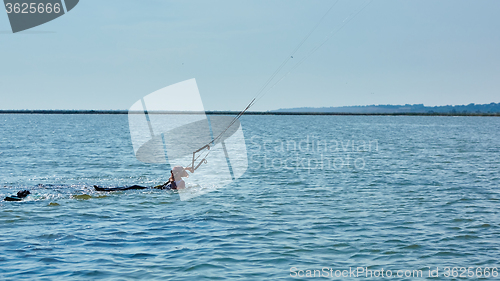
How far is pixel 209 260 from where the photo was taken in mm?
11789

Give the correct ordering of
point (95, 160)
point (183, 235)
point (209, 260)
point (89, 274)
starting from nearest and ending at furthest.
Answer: point (89, 274)
point (209, 260)
point (183, 235)
point (95, 160)

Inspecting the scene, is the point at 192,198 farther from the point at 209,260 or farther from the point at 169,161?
the point at 169,161

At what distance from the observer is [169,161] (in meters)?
38.5

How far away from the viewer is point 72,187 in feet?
75.4

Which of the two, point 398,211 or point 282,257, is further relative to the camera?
point 398,211

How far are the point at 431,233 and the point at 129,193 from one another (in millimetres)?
13191

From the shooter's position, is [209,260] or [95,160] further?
[95,160]

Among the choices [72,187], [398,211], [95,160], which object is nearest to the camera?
[398,211]

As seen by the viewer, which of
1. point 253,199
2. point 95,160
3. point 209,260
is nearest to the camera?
point 209,260

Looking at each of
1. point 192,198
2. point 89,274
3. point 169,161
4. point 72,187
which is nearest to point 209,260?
point 89,274

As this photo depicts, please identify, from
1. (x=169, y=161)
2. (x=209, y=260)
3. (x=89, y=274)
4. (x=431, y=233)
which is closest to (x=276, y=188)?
(x=431, y=233)

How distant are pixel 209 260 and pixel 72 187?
540 inches

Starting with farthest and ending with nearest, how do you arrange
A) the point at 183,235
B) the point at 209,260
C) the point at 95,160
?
the point at 95,160 → the point at 183,235 → the point at 209,260

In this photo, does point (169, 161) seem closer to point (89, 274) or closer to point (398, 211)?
point (398, 211)
